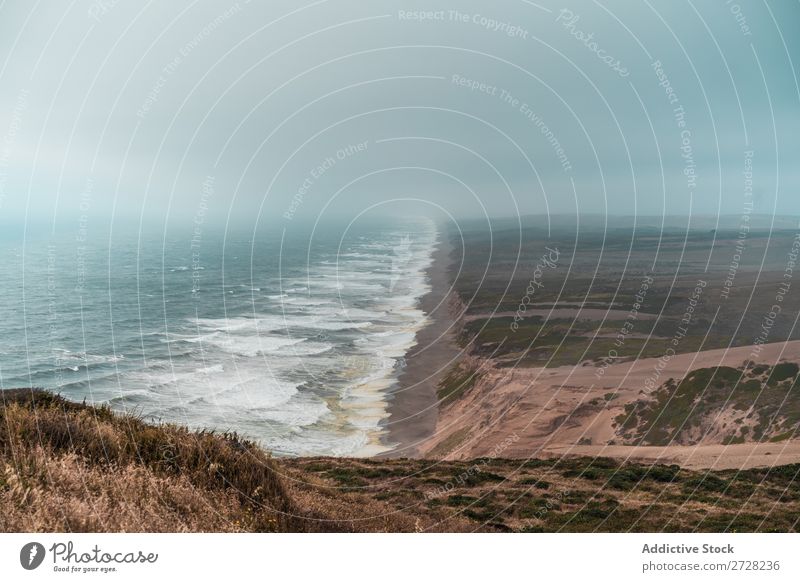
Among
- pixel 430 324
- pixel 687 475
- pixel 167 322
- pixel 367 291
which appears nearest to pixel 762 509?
pixel 687 475

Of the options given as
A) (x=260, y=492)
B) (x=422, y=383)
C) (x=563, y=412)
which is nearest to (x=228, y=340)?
(x=422, y=383)

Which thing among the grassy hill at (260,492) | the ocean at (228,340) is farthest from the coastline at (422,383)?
the grassy hill at (260,492)

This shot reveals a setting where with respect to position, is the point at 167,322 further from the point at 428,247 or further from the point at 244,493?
the point at 428,247

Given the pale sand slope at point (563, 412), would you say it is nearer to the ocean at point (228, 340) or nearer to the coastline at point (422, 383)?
the coastline at point (422, 383)

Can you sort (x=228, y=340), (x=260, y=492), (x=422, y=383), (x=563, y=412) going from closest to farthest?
(x=260, y=492)
(x=563, y=412)
(x=422, y=383)
(x=228, y=340)

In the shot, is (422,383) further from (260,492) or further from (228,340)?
(260,492)

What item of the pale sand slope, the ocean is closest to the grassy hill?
the pale sand slope
